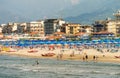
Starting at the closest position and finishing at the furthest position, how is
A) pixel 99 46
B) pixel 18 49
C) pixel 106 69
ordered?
1. pixel 106 69
2. pixel 99 46
3. pixel 18 49

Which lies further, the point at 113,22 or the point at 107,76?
the point at 113,22

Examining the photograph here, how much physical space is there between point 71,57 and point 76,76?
38331 mm

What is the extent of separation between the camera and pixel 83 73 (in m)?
66.1

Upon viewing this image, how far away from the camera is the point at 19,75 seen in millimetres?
66000

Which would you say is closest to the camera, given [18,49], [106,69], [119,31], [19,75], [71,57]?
[19,75]

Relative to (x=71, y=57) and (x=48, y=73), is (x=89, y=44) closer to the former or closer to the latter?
(x=71, y=57)

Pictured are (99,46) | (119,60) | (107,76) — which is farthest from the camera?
(99,46)

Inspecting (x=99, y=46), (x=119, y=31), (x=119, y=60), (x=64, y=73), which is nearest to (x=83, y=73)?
(x=64, y=73)

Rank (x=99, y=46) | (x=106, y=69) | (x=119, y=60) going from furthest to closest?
(x=99, y=46), (x=119, y=60), (x=106, y=69)

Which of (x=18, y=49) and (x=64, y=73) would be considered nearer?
(x=64, y=73)

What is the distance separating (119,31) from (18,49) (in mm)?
59939

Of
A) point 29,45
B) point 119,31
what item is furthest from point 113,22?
point 29,45

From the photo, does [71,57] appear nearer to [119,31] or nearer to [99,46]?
[99,46]

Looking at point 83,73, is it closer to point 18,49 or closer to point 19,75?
point 19,75
